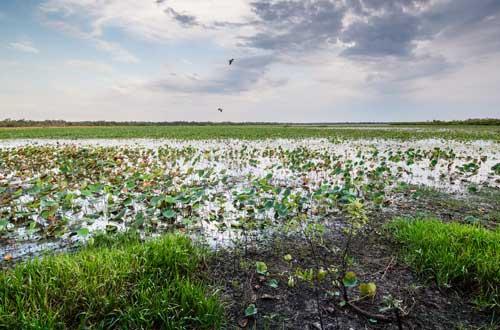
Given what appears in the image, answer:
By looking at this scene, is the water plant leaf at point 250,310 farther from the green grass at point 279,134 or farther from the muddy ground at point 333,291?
the green grass at point 279,134

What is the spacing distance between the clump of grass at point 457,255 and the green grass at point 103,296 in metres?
2.21

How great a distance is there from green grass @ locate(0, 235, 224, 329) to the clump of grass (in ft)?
7.27

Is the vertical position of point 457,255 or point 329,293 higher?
point 457,255

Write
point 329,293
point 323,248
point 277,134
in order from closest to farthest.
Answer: point 329,293
point 323,248
point 277,134

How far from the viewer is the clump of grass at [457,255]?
7.77ft

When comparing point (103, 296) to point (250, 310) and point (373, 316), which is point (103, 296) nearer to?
point (250, 310)

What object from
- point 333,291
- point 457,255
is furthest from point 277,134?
point 333,291

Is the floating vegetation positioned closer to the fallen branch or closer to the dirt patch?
the dirt patch

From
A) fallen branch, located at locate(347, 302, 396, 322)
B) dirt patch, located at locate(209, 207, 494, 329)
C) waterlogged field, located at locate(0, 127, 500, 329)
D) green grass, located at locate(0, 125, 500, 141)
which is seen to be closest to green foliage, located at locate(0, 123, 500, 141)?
green grass, located at locate(0, 125, 500, 141)

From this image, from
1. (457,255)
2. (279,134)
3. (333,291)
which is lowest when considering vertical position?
(333,291)

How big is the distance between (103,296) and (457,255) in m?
3.44

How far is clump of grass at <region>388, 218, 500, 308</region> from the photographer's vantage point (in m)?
2.37

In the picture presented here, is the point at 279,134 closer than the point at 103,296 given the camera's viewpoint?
No

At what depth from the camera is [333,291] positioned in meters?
2.38
